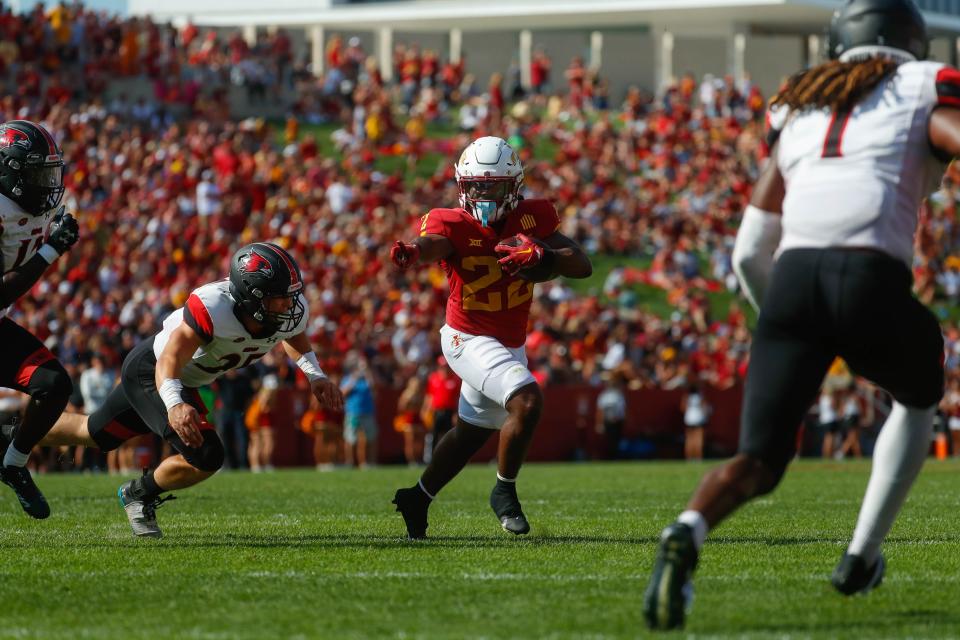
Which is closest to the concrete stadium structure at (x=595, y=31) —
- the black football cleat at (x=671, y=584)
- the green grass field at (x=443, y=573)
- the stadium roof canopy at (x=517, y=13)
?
the stadium roof canopy at (x=517, y=13)

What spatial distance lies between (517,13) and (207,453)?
128 feet

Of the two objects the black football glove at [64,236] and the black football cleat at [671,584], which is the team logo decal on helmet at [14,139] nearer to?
the black football glove at [64,236]

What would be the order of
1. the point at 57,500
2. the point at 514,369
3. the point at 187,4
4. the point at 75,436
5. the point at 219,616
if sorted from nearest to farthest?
1. the point at 219,616
2. the point at 514,369
3. the point at 75,436
4. the point at 57,500
5. the point at 187,4

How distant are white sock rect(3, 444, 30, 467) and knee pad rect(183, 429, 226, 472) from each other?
1.22 metres

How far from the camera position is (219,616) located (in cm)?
461

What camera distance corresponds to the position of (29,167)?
737cm

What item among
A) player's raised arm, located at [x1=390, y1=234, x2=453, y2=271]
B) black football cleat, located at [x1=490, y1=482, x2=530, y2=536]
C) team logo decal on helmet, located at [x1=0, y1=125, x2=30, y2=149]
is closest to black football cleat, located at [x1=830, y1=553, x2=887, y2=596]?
player's raised arm, located at [x1=390, y1=234, x2=453, y2=271]

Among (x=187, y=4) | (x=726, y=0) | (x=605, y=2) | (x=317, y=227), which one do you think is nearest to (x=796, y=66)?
(x=726, y=0)

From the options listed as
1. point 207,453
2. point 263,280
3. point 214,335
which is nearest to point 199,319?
point 214,335

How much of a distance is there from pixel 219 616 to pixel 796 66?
130 ft

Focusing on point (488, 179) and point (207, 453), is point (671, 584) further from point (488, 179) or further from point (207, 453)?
point (488, 179)

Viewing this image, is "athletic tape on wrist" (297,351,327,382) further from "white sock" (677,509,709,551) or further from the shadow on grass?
the shadow on grass

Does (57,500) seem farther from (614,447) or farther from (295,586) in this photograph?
(614,447)

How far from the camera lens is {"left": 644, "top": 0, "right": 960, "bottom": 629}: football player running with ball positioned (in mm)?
4285
